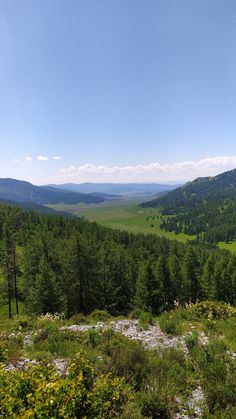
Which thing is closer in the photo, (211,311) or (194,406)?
(194,406)

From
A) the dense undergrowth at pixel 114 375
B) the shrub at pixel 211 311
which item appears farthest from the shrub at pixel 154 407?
the shrub at pixel 211 311

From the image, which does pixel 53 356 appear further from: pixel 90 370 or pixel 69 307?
pixel 69 307

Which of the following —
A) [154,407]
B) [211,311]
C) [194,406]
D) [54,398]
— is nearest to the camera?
[54,398]

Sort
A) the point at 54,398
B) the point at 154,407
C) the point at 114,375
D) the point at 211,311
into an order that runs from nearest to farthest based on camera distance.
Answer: the point at 54,398 → the point at 154,407 → the point at 114,375 → the point at 211,311

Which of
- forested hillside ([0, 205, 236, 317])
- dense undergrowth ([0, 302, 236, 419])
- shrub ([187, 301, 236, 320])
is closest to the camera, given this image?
dense undergrowth ([0, 302, 236, 419])

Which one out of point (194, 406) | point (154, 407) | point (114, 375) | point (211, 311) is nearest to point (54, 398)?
point (154, 407)

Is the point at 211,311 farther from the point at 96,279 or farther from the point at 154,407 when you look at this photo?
the point at 96,279

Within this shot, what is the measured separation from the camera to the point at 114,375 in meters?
10.5

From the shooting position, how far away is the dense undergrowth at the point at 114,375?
6652mm

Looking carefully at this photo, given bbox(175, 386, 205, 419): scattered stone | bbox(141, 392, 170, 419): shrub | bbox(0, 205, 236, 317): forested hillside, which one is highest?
bbox(141, 392, 170, 419): shrub

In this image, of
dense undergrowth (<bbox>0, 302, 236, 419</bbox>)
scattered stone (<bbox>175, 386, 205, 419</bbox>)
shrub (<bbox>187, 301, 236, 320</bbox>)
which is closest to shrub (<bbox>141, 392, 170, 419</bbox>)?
dense undergrowth (<bbox>0, 302, 236, 419</bbox>)

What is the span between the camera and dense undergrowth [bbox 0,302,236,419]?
6652 mm

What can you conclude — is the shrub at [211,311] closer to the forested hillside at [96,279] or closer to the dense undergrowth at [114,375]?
the dense undergrowth at [114,375]

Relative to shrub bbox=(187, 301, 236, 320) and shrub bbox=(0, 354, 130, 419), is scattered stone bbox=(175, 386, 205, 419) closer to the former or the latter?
shrub bbox=(0, 354, 130, 419)
